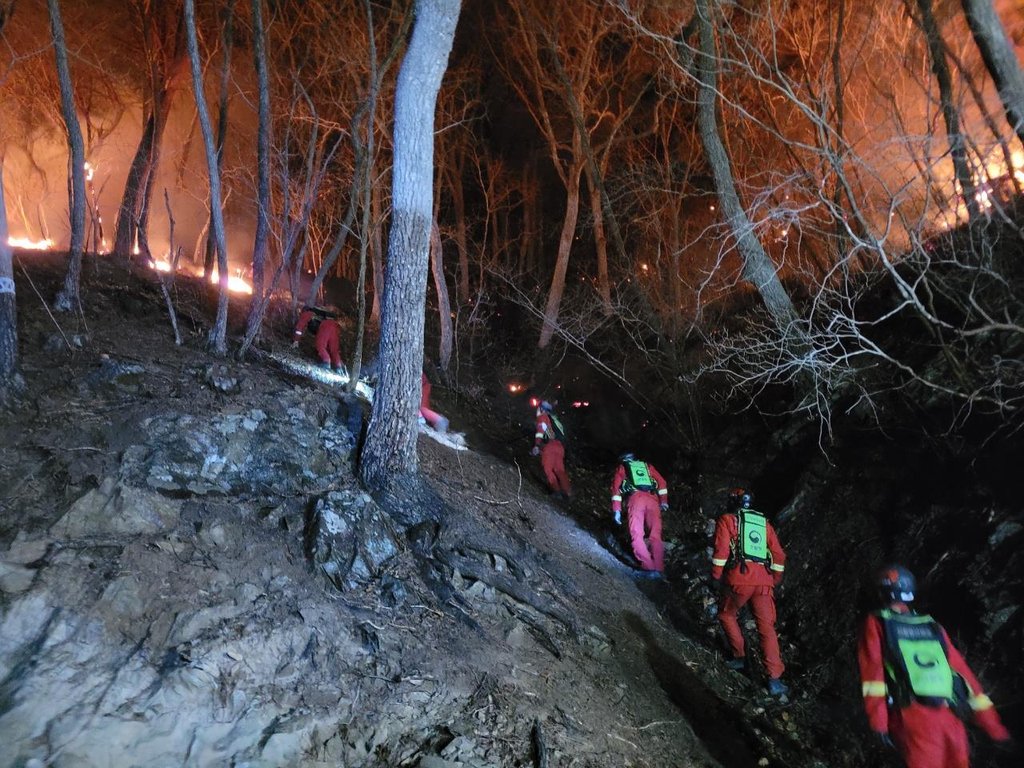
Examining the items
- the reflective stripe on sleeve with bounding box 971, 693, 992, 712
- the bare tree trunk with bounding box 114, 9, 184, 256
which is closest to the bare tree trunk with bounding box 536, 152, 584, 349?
the bare tree trunk with bounding box 114, 9, 184, 256

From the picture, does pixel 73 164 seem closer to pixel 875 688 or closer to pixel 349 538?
pixel 349 538

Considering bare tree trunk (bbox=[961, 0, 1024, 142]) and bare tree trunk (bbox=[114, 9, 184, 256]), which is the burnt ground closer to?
bare tree trunk (bbox=[114, 9, 184, 256])

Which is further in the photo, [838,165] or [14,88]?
[14,88]

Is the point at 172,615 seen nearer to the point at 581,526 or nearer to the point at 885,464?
the point at 581,526

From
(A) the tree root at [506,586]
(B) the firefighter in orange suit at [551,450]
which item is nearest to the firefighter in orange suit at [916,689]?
(A) the tree root at [506,586]

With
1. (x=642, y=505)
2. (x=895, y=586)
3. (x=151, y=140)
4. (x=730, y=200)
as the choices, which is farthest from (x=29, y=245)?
(x=895, y=586)

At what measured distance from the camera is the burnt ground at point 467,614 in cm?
431

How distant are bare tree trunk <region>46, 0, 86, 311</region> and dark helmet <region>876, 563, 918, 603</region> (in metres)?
9.69

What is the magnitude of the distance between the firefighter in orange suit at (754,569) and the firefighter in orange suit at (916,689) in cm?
185

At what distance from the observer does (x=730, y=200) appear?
959cm

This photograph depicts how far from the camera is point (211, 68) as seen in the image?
17.3 meters

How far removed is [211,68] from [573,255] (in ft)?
45.2

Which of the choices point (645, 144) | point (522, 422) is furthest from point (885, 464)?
point (645, 144)

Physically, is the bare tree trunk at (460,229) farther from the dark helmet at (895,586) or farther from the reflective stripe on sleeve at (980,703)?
the reflective stripe on sleeve at (980,703)
